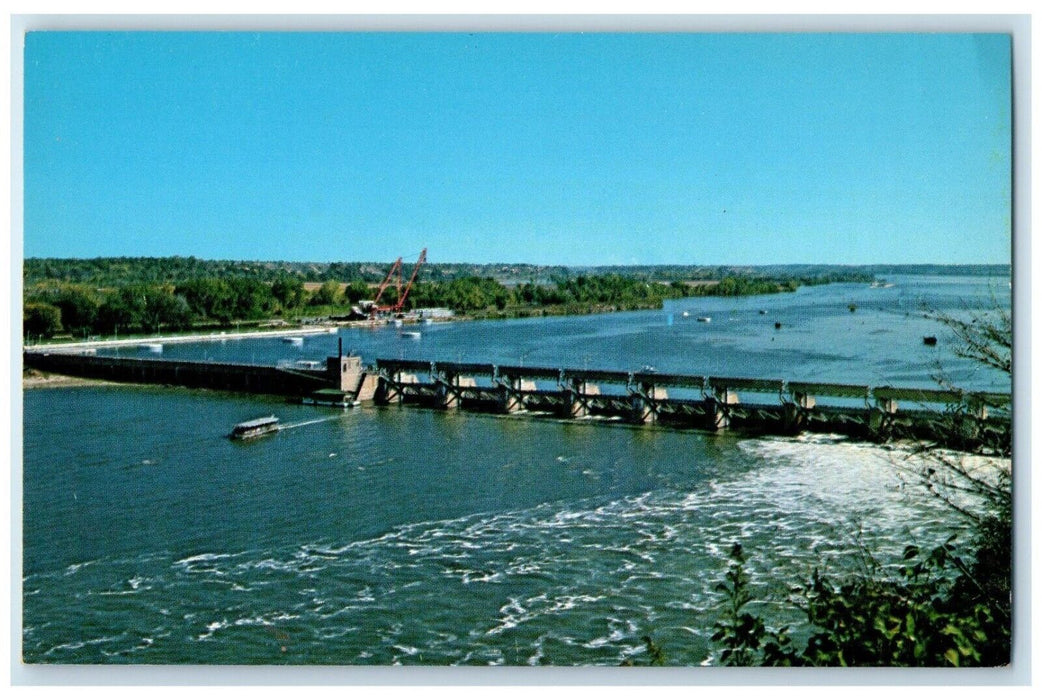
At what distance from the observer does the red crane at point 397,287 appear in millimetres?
8148

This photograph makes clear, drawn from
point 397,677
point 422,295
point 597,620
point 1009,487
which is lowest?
point 597,620

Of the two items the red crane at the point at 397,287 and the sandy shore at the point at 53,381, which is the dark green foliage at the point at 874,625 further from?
the sandy shore at the point at 53,381

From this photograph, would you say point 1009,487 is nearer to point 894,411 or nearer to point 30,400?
point 894,411

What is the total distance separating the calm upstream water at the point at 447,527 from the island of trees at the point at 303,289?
1.00 m

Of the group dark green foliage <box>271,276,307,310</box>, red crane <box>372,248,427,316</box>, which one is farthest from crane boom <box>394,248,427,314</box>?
dark green foliage <box>271,276,307,310</box>

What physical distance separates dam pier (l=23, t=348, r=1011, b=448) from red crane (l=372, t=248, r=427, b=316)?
1.13 metres

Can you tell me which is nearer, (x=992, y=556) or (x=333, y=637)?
(x=992, y=556)

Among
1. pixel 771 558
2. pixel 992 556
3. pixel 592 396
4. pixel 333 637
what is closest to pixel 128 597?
pixel 333 637

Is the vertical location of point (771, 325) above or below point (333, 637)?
above

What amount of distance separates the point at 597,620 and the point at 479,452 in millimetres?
4812

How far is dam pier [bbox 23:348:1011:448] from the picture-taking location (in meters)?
10.5

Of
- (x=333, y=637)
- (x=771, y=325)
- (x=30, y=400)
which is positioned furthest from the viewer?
(x=771, y=325)

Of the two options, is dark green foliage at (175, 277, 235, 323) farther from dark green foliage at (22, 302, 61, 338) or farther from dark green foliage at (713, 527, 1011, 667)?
dark green foliage at (713, 527, 1011, 667)
